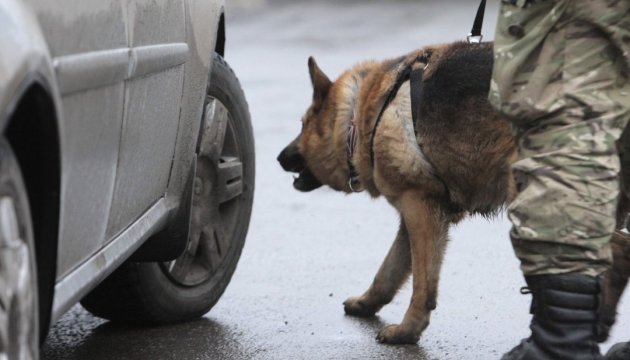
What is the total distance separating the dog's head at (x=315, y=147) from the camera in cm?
514

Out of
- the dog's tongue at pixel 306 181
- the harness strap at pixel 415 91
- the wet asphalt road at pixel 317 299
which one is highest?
the harness strap at pixel 415 91

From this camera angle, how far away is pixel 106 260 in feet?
10.6

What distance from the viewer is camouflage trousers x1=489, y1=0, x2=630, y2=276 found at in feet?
10.3

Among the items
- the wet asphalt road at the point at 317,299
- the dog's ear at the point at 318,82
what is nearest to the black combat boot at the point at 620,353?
the wet asphalt road at the point at 317,299

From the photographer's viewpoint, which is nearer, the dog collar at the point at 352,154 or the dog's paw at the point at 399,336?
the dog's paw at the point at 399,336

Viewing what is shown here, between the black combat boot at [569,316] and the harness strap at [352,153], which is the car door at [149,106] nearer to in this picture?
the black combat boot at [569,316]

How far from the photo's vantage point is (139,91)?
3352 millimetres

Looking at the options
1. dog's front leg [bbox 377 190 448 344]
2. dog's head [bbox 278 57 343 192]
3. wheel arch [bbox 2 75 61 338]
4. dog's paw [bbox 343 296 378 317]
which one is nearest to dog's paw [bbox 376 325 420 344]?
dog's front leg [bbox 377 190 448 344]

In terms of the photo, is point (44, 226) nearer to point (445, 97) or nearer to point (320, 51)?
point (445, 97)

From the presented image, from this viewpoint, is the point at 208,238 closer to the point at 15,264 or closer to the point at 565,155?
the point at 565,155

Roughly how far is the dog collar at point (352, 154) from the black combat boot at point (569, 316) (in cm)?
183

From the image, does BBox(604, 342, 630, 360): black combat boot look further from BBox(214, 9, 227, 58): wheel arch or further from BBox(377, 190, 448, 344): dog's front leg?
BBox(214, 9, 227, 58): wheel arch

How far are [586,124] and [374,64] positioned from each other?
200 cm

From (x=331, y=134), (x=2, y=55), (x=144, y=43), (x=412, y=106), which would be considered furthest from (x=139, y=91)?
(x=331, y=134)
